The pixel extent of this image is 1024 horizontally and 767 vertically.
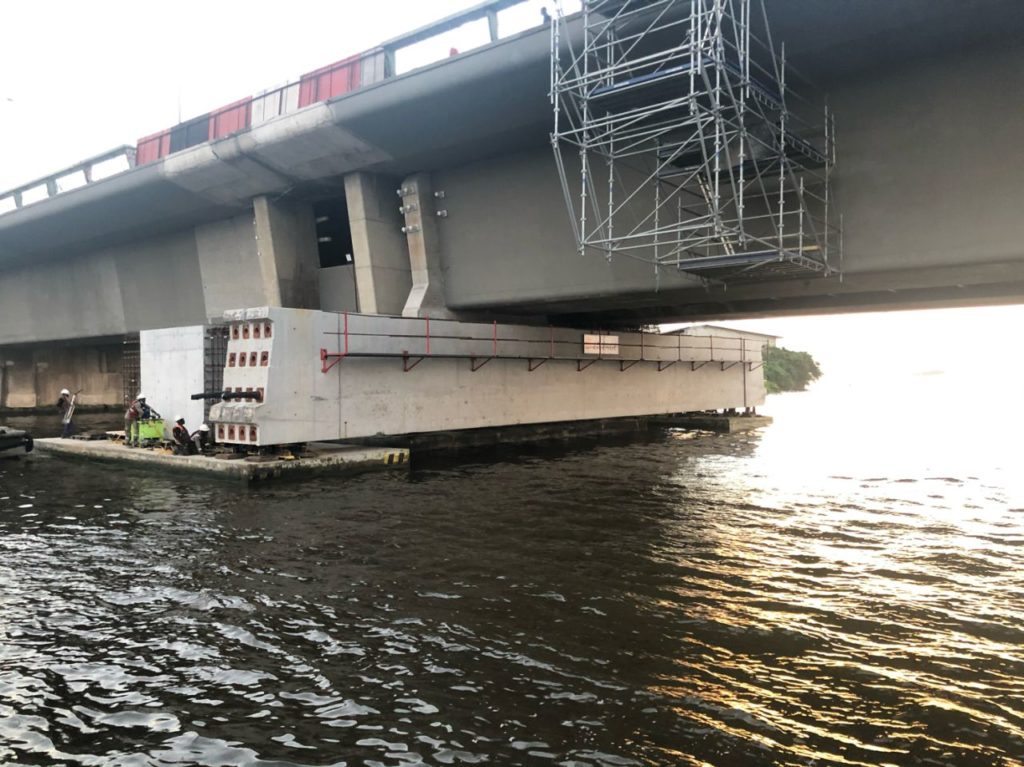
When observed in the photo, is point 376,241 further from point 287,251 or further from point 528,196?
point 528,196

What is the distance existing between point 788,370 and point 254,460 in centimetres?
6845

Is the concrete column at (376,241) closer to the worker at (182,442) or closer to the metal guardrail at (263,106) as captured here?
the metal guardrail at (263,106)

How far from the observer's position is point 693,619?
6789mm

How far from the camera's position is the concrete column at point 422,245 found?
19.5 meters

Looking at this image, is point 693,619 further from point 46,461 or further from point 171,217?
point 171,217

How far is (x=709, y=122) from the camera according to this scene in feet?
41.2

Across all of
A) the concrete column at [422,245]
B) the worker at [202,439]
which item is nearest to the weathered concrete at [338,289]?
the concrete column at [422,245]

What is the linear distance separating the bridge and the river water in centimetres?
538

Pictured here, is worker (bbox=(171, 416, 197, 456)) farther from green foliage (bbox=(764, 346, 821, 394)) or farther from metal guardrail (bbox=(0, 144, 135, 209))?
green foliage (bbox=(764, 346, 821, 394))

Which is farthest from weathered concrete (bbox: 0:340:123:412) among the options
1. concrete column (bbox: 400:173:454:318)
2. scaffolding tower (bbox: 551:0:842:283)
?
scaffolding tower (bbox: 551:0:842:283)

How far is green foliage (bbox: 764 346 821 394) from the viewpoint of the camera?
A: 70.6 m

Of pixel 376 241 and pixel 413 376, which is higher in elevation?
pixel 376 241

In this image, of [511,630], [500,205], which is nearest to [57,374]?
[500,205]

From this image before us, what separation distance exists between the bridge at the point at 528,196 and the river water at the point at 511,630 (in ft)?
17.6
